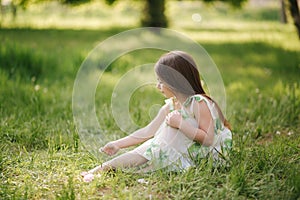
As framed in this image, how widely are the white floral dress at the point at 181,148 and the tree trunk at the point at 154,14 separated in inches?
323

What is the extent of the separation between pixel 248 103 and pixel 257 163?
5.73 ft

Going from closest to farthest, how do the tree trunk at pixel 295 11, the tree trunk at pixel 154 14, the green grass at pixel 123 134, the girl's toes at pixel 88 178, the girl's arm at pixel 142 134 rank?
the green grass at pixel 123 134 → the girl's toes at pixel 88 178 → the girl's arm at pixel 142 134 → the tree trunk at pixel 295 11 → the tree trunk at pixel 154 14

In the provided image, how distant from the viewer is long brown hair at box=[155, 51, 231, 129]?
252 centimetres

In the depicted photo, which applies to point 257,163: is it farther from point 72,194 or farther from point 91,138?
point 91,138

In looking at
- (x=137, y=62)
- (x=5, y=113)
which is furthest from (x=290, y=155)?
(x=137, y=62)

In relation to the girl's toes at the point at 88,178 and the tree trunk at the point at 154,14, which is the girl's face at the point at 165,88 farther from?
the tree trunk at the point at 154,14

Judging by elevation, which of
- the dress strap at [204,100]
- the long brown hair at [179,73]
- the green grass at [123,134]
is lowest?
the green grass at [123,134]

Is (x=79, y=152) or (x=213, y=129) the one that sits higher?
(x=213, y=129)

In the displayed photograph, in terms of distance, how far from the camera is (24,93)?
3.96 metres

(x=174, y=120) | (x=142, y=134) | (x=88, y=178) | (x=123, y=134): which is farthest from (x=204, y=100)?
(x=123, y=134)

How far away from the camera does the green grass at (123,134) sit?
222 cm

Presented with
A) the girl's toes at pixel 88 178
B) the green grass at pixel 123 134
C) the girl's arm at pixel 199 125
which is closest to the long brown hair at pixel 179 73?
the girl's arm at pixel 199 125

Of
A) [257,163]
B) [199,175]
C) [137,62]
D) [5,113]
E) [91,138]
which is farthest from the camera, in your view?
[137,62]

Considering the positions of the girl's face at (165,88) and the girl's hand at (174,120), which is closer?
the girl's hand at (174,120)
